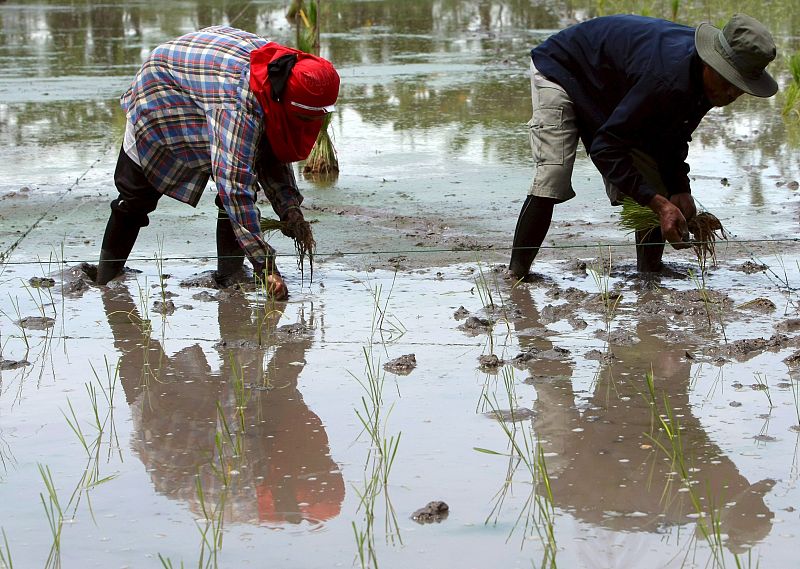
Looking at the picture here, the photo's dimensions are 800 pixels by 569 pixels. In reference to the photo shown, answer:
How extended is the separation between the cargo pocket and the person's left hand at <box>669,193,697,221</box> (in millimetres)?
488

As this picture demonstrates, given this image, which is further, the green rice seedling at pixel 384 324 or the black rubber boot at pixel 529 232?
the black rubber boot at pixel 529 232

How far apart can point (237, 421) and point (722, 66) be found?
2.08 meters

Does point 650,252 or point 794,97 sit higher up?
point 794,97

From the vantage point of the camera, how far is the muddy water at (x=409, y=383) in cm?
302

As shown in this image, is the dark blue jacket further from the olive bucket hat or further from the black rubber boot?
the black rubber boot

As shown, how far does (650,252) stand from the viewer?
5426mm

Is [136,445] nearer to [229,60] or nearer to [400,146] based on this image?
[229,60]

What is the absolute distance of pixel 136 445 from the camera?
3600 millimetres

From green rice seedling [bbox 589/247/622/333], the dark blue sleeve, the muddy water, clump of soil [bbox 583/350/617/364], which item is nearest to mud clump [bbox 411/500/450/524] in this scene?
the muddy water

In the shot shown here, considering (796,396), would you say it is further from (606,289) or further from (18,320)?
(18,320)

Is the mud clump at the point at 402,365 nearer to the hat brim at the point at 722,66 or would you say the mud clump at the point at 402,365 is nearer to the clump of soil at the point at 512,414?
Answer: the clump of soil at the point at 512,414

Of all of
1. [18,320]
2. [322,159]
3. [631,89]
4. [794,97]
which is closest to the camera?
[631,89]

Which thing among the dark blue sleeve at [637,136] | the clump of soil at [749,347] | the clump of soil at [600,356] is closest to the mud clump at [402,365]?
the clump of soil at [600,356]

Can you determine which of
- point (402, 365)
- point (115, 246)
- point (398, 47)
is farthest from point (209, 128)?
point (398, 47)
